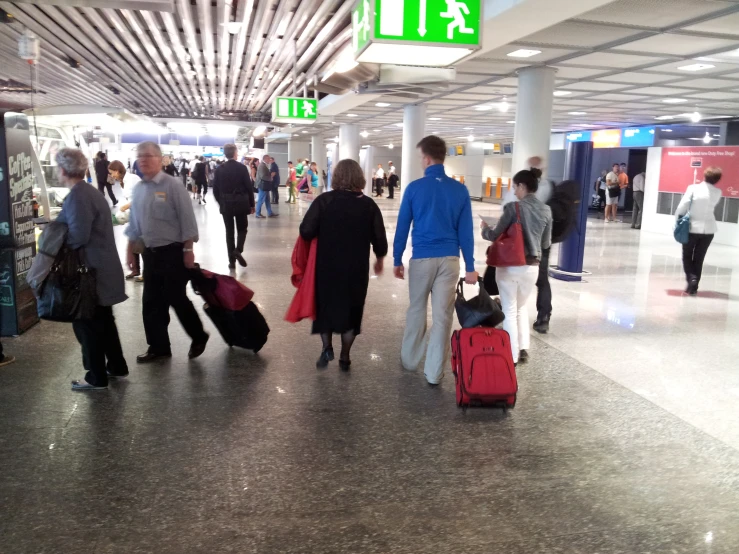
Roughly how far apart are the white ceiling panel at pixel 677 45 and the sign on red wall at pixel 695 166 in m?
6.80

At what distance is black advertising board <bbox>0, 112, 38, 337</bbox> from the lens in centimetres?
573

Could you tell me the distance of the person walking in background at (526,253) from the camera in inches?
208

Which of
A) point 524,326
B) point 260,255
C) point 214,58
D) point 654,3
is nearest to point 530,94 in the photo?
point 654,3

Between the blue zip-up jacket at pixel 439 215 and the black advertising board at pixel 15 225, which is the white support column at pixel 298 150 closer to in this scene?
the black advertising board at pixel 15 225

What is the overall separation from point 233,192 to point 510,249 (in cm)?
568

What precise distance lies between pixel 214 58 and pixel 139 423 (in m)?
13.4

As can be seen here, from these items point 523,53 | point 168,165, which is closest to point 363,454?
point 523,53

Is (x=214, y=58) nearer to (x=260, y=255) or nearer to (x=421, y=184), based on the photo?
(x=260, y=255)

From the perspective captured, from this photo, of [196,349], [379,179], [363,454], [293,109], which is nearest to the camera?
[363,454]

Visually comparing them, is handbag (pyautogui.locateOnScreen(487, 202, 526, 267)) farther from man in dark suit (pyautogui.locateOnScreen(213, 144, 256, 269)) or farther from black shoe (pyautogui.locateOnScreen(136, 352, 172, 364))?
man in dark suit (pyautogui.locateOnScreen(213, 144, 256, 269))

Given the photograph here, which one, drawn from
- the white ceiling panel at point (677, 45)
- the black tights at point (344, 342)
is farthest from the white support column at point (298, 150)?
the black tights at point (344, 342)

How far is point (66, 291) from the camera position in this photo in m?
4.36

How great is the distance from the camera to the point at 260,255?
11578mm

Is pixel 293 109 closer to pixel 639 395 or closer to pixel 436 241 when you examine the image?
pixel 436 241
